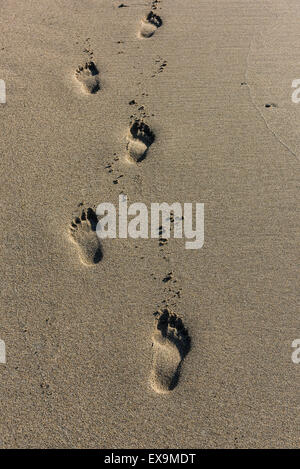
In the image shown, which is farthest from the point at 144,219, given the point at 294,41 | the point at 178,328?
the point at 294,41

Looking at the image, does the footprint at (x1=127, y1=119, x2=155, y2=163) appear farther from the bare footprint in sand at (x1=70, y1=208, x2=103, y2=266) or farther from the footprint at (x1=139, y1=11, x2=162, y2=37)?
the footprint at (x1=139, y1=11, x2=162, y2=37)

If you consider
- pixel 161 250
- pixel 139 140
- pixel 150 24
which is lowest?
pixel 161 250

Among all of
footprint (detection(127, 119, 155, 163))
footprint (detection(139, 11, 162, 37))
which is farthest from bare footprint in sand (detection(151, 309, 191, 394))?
footprint (detection(139, 11, 162, 37))

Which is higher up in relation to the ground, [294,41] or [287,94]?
[294,41]

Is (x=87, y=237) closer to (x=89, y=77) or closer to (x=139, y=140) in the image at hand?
(x=139, y=140)

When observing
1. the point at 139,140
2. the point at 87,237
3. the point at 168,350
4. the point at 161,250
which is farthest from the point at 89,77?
the point at 168,350

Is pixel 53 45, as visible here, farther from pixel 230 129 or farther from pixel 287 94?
pixel 287 94

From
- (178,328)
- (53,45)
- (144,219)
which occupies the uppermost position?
(53,45)
